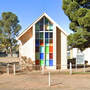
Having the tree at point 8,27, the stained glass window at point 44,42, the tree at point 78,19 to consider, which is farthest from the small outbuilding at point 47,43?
the tree at point 8,27

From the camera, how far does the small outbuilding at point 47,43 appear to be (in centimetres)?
1911

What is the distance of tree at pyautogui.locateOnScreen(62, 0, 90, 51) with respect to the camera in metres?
14.0

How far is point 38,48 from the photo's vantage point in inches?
761

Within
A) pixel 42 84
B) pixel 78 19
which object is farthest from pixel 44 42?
pixel 42 84

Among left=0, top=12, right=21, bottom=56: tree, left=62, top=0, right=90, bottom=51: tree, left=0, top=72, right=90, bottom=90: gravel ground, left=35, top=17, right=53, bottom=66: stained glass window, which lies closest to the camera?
left=0, top=72, right=90, bottom=90: gravel ground

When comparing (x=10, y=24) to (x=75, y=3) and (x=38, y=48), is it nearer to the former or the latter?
(x=38, y=48)

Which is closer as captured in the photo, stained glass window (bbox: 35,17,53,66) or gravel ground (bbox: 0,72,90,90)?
gravel ground (bbox: 0,72,90,90)

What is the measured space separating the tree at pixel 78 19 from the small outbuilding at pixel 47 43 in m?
4.43

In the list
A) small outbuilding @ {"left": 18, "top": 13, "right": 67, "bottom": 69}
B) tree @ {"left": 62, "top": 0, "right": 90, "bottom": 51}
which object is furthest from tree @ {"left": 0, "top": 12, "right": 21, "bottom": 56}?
tree @ {"left": 62, "top": 0, "right": 90, "bottom": 51}

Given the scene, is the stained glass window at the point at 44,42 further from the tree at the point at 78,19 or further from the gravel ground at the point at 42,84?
the gravel ground at the point at 42,84

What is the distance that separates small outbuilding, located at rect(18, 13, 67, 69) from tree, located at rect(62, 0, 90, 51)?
4.43 metres

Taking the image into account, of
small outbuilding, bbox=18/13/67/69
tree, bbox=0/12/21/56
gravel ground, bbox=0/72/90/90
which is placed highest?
tree, bbox=0/12/21/56

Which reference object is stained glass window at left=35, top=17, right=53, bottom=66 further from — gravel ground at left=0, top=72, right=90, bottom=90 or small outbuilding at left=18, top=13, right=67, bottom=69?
gravel ground at left=0, top=72, right=90, bottom=90

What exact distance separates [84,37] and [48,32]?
624cm
